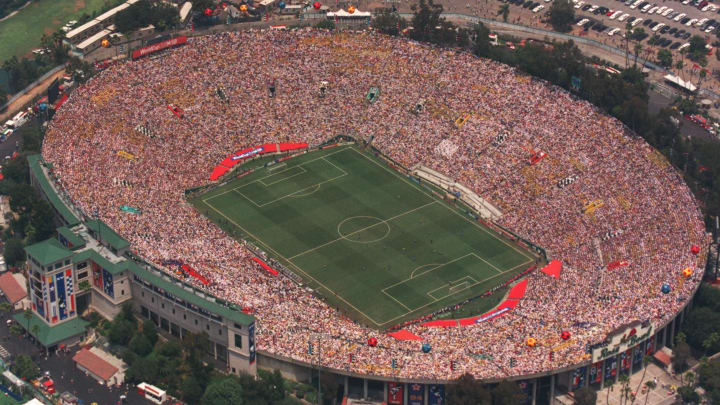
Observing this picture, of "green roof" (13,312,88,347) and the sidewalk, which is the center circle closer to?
"green roof" (13,312,88,347)

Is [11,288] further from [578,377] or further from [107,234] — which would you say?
[578,377]

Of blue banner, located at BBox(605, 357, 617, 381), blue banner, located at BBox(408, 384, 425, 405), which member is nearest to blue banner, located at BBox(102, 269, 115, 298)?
blue banner, located at BBox(408, 384, 425, 405)

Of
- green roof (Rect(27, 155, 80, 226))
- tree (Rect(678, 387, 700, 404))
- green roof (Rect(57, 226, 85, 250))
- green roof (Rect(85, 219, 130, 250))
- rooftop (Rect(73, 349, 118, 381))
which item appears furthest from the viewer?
green roof (Rect(27, 155, 80, 226))

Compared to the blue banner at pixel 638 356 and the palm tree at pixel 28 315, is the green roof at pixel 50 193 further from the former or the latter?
the blue banner at pixel 638 356

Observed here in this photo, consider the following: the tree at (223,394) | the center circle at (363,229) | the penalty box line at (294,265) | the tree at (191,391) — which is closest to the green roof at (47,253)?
the tree at (191,391)

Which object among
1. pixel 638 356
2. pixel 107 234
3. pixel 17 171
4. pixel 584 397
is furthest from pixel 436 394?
pixel 17 171
